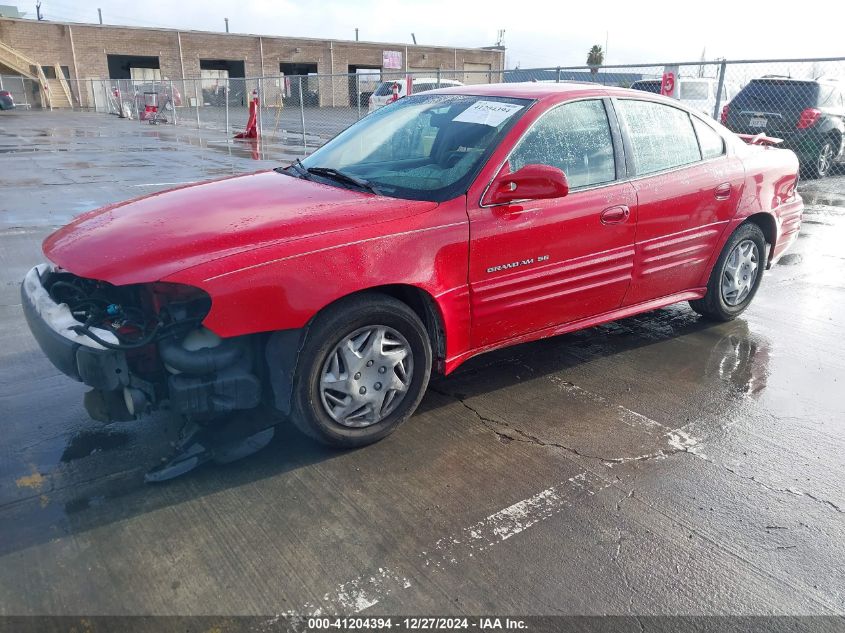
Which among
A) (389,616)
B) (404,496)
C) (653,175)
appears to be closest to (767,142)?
(653,175)

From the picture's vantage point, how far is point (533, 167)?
337 cm

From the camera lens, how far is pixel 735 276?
4.92 m

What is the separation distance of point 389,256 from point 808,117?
36.8 feet

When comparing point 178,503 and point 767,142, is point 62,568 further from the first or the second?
point 767,142

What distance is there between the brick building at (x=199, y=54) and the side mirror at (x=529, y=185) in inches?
1487

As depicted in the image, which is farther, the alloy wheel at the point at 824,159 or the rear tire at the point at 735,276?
the alloy wheel at the point at 824,159

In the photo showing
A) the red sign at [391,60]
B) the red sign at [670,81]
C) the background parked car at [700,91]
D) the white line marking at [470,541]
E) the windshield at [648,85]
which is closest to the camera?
the white line marking at [470,541]

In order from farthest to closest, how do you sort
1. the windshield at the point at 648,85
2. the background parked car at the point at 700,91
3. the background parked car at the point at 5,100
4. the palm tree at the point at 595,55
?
the palm tree at the point at 595,55 < the background parked car at the point at 5,100 < the background parked car at the point at 700,91 < the windshield at the point at 648,85

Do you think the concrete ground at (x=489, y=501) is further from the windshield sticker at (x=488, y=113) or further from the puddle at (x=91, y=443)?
the windshield sticker at (x=488, y=113)

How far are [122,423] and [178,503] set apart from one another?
0.85 m

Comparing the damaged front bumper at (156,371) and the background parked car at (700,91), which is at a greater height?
the background parked car at (700,91)

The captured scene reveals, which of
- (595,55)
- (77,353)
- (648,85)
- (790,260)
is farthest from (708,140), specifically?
(595,55)

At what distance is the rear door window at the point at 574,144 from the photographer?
12.0 feet

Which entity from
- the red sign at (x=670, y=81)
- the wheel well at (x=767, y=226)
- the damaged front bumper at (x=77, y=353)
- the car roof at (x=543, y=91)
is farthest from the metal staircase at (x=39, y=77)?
the wheel well at (x=767, y=226)
